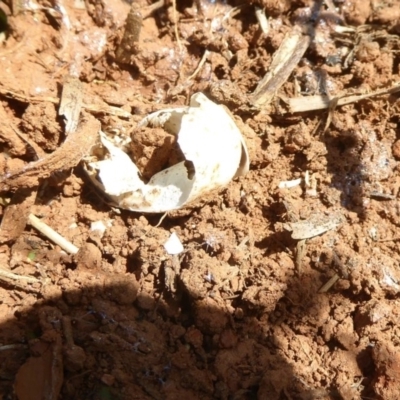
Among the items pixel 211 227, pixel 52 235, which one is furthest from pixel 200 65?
pixel 52 235

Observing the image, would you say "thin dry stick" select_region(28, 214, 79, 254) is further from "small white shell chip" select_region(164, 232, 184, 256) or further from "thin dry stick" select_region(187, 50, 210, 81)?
"thin dry stick" select_region(187, 50, 210, 81)

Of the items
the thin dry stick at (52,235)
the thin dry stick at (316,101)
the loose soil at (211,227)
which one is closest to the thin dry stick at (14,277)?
the loose soil at (211,227)

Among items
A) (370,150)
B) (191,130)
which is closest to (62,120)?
(191,130)

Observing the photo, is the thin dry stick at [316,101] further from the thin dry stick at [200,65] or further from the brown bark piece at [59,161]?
the brown bark piece at [59,161]

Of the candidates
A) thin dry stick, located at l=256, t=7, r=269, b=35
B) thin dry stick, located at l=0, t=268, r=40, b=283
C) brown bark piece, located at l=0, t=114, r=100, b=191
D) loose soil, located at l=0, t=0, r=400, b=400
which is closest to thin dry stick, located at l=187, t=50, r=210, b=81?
loose soil, located at l=0, t=0, r=400, b=400

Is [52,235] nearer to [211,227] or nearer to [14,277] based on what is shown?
[14,277]

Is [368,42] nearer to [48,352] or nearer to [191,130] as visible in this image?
[191,130]
